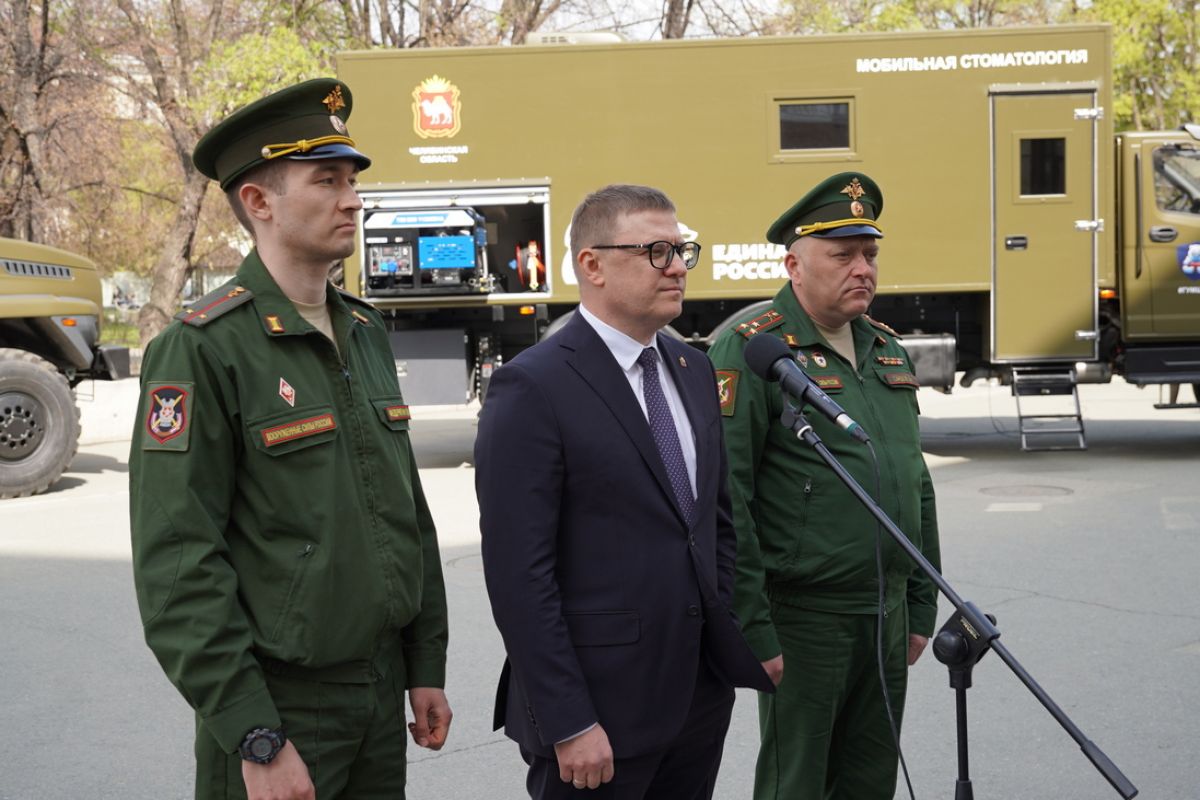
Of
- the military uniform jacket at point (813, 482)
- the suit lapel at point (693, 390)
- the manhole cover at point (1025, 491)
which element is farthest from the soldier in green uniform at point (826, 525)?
the manhole cover at point (1025, 491)

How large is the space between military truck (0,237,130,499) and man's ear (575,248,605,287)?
988 centimetres

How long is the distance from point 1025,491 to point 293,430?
914 cm

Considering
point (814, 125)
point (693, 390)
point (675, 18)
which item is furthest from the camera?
point (675, 18)

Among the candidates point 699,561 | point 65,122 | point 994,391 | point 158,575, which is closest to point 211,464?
point 158,575

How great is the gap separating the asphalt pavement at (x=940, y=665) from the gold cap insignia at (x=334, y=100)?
90 cm

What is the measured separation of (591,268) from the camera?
9.34 feet

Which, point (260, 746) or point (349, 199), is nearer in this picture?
point (260, 746)

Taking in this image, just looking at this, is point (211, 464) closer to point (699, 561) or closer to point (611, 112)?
point (699, 561)

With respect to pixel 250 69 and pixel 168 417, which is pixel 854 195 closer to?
pixel 168 417

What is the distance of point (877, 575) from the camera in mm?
3484

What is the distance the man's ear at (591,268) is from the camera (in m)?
2.83

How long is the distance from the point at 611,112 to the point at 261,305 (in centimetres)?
1029

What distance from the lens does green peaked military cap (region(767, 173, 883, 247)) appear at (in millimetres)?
3688

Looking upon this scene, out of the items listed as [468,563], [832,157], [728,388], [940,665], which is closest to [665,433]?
[728,388]
